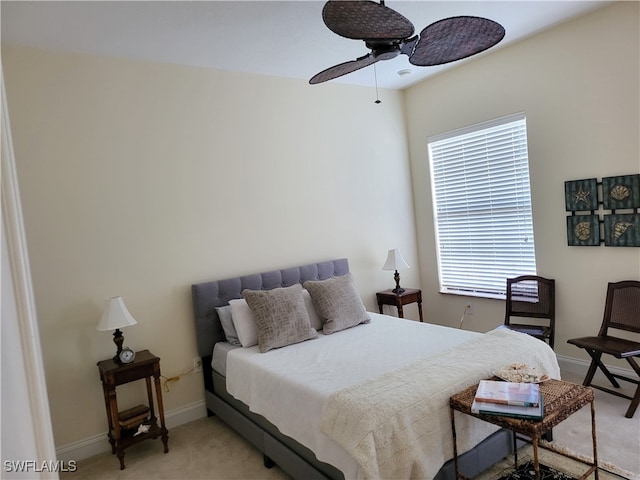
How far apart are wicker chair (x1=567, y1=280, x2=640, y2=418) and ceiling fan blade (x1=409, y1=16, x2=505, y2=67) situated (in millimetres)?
2279

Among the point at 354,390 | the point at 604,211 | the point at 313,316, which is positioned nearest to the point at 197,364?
the point at 313,316

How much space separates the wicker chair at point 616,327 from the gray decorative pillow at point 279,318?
2100 millimetres

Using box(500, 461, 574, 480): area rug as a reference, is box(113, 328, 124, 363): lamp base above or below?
above

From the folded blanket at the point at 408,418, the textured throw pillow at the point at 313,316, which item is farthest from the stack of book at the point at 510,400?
the textured throw pillow at the point at 313,316

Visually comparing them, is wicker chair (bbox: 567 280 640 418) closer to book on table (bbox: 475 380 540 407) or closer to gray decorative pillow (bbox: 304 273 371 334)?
book on table (bbox: 475 380 540 407)

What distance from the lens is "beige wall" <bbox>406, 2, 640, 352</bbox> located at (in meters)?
3.30

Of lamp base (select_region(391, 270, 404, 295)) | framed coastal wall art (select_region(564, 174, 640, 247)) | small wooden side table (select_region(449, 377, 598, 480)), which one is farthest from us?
lamp base (select_region(391, 270, 404, 295))

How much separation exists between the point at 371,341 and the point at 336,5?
2.26m

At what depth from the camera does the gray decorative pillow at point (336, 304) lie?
355 centimetres

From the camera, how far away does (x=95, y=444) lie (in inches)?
124

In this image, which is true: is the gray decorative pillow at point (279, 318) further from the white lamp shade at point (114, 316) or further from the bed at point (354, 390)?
the white lamp shade at point (114, 316)

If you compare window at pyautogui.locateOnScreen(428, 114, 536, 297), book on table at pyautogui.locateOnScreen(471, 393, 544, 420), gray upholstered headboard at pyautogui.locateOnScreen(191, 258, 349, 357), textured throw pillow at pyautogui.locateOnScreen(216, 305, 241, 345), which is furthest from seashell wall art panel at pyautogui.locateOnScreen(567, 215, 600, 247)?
textured throw pillow at pyautogui.locateOnScreen(216, 305, 241, 345)

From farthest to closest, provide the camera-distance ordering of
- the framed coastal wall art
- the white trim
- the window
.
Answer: the window → the framed coastal wall art → the white trim

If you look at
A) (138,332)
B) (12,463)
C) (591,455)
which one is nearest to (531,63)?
(591,455)
